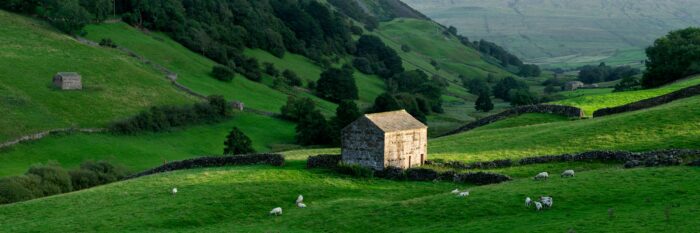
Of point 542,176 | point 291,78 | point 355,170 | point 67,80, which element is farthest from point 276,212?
point 291,78

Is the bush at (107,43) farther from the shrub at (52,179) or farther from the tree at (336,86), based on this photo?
the shrub at (52,179)

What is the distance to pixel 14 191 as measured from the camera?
54906 millimetres

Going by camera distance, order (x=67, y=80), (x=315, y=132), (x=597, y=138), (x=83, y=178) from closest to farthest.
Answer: (x=597, y=138)
(x=83, y=178)
(x=315, y=132)
(x=67, y=80)

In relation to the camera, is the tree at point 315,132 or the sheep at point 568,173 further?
the tree at point 315,132

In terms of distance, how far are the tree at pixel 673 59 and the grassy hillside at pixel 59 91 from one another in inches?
2311

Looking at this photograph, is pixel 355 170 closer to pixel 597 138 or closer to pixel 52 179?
pixel 597 138

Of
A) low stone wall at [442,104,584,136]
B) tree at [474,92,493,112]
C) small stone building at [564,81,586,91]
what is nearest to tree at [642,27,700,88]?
low stone wall at [442,104,584,136]

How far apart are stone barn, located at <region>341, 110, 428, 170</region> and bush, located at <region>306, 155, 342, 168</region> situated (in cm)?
80

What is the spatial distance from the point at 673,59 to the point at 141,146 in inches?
2493

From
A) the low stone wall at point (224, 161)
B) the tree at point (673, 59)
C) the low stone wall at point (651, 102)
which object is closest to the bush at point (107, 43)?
the low stone wall at point (224, 161)

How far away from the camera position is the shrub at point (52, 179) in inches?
2333

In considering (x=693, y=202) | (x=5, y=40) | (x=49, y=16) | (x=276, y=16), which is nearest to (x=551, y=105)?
(x=693, y=202)

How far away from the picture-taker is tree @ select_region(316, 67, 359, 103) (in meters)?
137

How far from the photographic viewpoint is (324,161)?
5000cm
